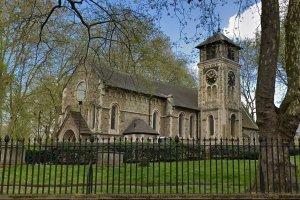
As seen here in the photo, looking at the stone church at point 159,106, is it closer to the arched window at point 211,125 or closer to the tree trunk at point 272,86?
the arched window at point 211,125

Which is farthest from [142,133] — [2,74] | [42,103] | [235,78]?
[235,78]

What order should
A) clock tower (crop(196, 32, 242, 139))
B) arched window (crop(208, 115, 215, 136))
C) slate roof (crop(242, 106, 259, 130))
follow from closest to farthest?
1. clock tower (crop(196, 32, 242, 139))
2. arched window (crop(208, 115, 215, 136))
3. slate roof (crop(242, 106, 259, 130))

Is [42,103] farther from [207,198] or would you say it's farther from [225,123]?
[207,198]

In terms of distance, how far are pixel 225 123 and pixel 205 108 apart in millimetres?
3155

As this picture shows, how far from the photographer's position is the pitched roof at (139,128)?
30062 millimetres

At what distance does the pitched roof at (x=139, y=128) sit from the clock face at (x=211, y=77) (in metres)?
12.3

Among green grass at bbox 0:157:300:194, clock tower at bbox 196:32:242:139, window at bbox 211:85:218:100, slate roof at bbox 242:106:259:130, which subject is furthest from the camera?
slate roof at bbox 242:106:259:130

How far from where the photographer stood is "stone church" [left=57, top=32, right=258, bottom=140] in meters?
29.2

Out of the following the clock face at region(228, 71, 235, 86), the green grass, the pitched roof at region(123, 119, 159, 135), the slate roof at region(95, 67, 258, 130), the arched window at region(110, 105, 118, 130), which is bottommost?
the green grass

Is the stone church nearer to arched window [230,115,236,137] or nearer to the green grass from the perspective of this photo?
arched window [230,115,236,137]

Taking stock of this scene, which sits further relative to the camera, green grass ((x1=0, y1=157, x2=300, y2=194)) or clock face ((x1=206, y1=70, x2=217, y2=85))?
clock face ((x1=206, y1=70, x2=217, y2=85))

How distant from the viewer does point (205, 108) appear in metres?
39.3

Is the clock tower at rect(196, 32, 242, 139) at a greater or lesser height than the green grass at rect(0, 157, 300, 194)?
greater

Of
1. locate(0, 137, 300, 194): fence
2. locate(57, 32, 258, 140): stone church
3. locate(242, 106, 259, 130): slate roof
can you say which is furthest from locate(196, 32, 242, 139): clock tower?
locate(0, 137, 300, 194): fence
